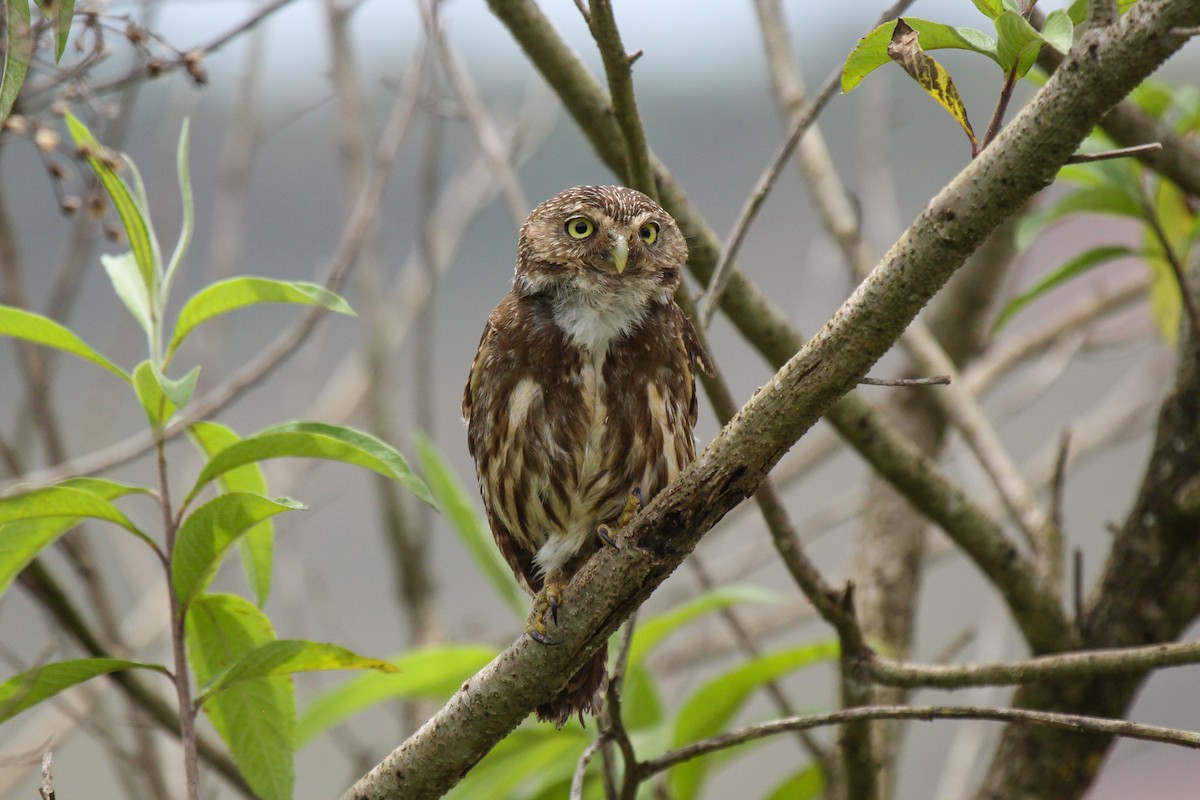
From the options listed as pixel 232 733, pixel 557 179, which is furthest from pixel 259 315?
pixel 232 733

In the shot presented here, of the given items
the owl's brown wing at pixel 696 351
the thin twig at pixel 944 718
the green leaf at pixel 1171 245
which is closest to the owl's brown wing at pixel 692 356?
the owl's brown wing at pixel 696 351

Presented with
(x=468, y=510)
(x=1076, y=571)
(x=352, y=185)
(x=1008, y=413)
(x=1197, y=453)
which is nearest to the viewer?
(x=1076, y=571)

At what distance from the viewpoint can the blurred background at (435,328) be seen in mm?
4770

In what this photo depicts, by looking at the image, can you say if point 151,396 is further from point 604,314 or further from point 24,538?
point 604,314

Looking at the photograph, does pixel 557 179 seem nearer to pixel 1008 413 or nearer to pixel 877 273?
pixel 1008 413

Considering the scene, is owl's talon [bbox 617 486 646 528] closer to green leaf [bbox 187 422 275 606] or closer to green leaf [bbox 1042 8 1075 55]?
green leaf [bbox 187 422 275 606]

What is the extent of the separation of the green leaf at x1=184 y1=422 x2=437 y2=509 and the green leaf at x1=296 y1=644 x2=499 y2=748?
4.35 ft

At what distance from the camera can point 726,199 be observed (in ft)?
25.6

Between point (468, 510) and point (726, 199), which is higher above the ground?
point (726, 199)

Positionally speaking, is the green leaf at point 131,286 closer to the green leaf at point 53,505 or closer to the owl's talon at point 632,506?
the green leaf at point 53,505

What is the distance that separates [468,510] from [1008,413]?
2.74 m

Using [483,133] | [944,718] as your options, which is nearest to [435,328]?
[483,133]

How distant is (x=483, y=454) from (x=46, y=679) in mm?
1111

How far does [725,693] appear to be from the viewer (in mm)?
3160
